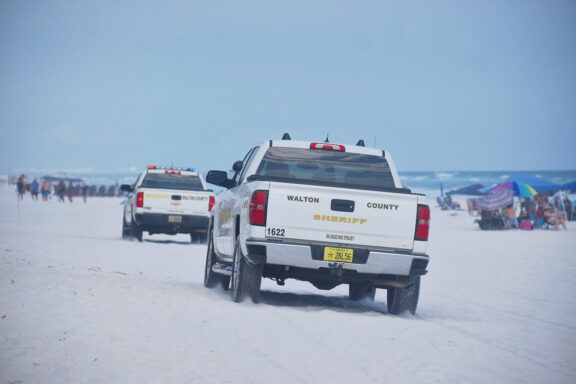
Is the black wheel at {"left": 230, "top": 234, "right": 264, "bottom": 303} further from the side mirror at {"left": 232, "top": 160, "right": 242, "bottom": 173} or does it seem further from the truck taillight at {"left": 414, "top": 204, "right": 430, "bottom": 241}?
the side mirror at {"left": 232, "top": 160, "right": 242, "bottom": 173}

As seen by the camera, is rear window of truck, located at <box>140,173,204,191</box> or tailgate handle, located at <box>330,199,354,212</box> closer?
tailgate handle, located at <box>330,199,354,212</box>

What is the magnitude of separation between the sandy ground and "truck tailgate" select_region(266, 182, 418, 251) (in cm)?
85

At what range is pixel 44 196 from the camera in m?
60.4

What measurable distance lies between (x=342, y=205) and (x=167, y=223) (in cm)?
1223

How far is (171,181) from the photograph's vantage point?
72.0ft

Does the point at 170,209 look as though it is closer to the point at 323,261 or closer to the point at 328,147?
the point at 328,147

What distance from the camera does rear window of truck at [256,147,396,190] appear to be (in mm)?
10180

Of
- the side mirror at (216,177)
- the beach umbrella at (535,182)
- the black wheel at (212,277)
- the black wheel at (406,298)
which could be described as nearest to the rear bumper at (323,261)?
the black wheel at (406,298)

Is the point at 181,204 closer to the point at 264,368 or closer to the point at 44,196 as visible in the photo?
the point at 264,368

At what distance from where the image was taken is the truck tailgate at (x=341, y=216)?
8906 mm

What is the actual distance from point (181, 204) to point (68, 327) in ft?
44.4

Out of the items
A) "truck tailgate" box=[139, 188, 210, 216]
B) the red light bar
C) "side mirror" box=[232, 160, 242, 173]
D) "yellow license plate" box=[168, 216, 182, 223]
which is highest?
the red light bar

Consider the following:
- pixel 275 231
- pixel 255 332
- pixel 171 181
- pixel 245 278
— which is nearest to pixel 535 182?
pixel 171 181

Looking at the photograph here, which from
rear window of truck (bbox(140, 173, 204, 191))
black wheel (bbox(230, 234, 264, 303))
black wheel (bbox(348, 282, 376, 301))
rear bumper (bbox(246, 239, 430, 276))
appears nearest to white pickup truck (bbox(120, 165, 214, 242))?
rear window of truck (bbox(140, 173, 204, 191))
